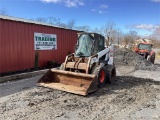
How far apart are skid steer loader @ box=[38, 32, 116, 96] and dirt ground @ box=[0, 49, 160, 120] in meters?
0.32

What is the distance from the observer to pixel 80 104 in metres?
5.89

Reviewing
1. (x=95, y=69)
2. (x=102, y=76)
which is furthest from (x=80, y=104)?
(x=102, y=76)

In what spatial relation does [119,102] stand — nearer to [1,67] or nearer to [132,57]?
[1,67]

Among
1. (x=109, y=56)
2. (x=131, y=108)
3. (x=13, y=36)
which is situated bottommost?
(x=131, y=108)

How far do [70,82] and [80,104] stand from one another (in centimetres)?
183

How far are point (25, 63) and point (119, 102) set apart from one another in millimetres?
6639

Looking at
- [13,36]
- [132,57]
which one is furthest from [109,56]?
[132,57]

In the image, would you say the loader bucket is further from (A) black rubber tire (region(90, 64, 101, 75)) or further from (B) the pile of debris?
(B) the pile of debris

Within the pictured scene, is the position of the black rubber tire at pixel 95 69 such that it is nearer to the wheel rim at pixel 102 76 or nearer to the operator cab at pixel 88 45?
the wheel rim at pixel 102 76

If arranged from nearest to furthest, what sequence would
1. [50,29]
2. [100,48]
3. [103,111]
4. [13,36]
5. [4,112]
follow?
[4,112]
[103,111]
[100,48]
[13,36]
[50,29]

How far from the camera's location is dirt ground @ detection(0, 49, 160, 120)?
5039 millimetres

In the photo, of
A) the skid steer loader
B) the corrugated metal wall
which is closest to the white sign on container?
the corrugated metal wall

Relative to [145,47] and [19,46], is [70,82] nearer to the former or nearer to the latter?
[19,46]

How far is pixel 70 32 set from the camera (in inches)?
595
